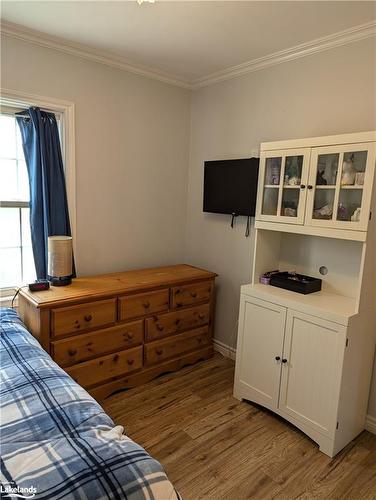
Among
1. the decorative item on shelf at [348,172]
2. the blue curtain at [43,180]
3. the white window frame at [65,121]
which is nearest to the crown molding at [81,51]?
the white window frame at [65,121]

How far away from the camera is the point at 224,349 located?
10.6 ft

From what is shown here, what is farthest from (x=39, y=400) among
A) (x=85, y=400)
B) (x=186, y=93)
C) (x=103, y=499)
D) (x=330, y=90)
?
(x=186, y=93)

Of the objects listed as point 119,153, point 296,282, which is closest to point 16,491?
point 296,282

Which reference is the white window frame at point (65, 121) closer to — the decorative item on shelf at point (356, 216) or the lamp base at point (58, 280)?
the lamp base at point (58, 280)

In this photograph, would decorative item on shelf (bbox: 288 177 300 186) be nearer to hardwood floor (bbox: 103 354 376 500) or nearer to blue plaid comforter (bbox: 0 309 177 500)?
hardwood floor (bbox: 103 354 376 500)

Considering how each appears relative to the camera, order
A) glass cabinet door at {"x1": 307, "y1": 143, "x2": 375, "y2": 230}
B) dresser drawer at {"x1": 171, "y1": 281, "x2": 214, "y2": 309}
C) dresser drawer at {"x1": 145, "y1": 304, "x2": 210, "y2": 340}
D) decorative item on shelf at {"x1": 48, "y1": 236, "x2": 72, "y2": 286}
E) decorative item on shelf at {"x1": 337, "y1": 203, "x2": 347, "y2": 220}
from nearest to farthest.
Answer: glass cabinet door at {"x1": 307, "y1": 143, "x2": 375, "y2": 230}, decorative item on shelf at {"x1": 337, "y1": 203, "x2": 347, "y2": 220}, decorative item on shelf at {"x1": 48, "y1": 236, "x2": 72, "y2": 286}, dresser drawer at {"x1": 145, "y1": 304, "x2": 210, "y2": 340}, dresser drawer at {"x1": 171, "y1": 281, "x2": 214, "y2": 309}

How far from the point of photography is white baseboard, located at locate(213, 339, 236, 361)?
124 inches

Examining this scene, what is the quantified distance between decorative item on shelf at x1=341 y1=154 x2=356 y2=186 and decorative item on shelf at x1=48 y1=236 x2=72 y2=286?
1877 millimetres

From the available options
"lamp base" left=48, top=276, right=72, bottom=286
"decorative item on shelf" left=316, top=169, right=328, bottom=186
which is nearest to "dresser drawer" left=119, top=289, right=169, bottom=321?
"lamp base" left=48, top=276, right=72, bottom=286

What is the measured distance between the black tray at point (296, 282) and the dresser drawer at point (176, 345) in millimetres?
917

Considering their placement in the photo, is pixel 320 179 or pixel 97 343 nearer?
pixel 320 179

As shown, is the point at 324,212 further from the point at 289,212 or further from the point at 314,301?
the point at 314,301

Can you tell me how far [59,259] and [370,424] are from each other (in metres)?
2.41

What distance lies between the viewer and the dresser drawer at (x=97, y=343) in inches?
87.7
